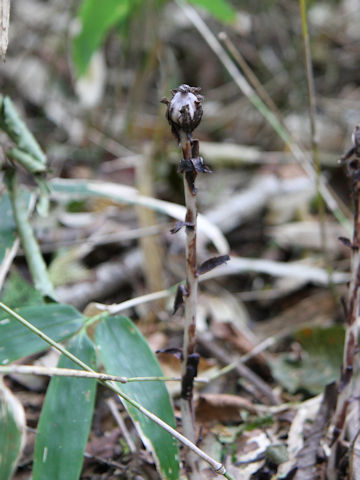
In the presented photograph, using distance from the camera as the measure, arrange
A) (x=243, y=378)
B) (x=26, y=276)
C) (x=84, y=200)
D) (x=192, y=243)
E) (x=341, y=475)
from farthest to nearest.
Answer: (x=84, y=200) → (x=26, y=276) → (x=243, y=378) → (x=341, y=475) → (x=192, y=243)

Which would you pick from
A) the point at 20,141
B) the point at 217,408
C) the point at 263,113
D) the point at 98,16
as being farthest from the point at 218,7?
the point at 217,408

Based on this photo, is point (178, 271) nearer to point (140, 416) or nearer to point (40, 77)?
point (140, 416)

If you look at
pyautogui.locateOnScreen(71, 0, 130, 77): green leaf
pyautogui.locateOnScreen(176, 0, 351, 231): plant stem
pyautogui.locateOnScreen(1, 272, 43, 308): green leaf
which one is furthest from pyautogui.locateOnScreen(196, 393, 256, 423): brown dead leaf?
pyautogui.locateOnScreen(71, 0, 130, 77): green leaf

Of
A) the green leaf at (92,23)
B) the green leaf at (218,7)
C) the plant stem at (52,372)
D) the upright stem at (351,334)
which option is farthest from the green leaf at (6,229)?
the green leaf at (218,7)

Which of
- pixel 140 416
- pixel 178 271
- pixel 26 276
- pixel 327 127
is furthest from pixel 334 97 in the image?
pixel 140 416

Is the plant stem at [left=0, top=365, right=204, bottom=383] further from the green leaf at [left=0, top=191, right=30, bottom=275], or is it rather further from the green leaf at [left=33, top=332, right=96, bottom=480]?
the green leaf at [left=0, top=191, right=30, bottom=275]

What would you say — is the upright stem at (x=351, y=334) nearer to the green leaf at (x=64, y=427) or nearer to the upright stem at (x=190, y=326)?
the upright stem at (x=190, y=326)
